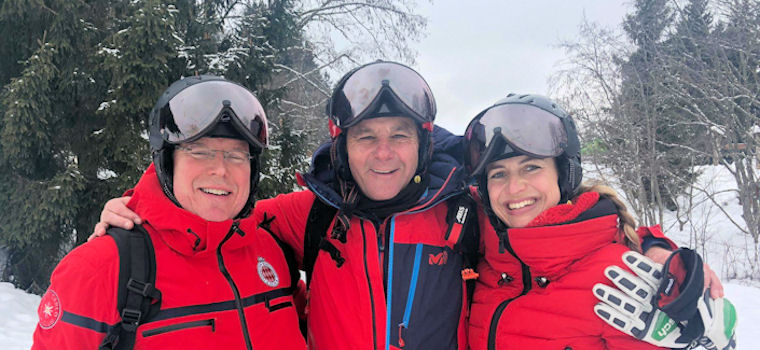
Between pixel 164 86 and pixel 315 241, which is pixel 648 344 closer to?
pixel 315 241

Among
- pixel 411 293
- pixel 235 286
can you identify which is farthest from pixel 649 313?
pixel 235 286

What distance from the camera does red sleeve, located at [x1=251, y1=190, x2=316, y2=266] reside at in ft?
8.21

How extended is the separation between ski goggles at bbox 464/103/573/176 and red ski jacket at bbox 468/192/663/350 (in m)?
0.31

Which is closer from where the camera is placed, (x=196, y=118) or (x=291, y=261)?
(x=196, y=118)

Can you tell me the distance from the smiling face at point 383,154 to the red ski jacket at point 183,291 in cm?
66

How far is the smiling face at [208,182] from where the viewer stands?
1.80 meters

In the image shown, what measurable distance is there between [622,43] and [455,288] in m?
13.4

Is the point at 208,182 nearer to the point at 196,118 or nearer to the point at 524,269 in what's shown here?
the point at 196,118

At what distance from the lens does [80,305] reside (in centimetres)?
141

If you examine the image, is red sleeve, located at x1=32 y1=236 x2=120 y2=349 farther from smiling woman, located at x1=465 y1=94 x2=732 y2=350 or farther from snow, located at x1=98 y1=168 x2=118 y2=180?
snow, located at x1=98 y1=168 x2=118 y2=180

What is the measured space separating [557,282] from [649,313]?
355 millimetres

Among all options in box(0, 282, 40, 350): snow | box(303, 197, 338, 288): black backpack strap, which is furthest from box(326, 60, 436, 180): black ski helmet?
box(0, 282, 40, 350): snow

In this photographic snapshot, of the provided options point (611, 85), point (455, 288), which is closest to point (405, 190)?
point (455, 288)

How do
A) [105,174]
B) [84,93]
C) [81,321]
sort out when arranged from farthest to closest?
[105,174]
[84,93]
[81,321]
